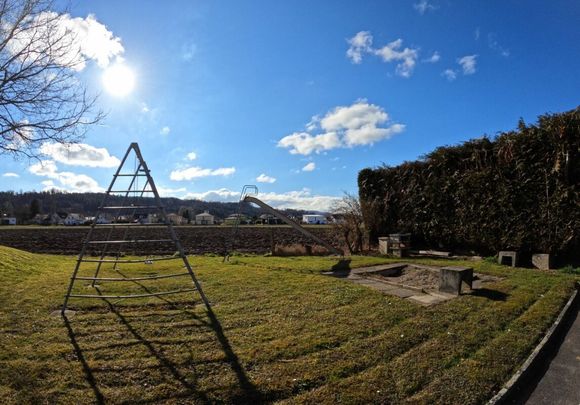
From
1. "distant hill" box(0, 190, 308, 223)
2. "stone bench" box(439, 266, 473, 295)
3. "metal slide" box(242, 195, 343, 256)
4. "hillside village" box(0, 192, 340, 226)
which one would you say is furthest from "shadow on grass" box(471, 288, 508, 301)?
"distant hill" box(0, 190, 308, 223)

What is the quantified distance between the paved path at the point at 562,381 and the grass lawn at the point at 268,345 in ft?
0.94

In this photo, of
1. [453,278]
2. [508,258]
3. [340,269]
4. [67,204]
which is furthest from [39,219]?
[453,278]

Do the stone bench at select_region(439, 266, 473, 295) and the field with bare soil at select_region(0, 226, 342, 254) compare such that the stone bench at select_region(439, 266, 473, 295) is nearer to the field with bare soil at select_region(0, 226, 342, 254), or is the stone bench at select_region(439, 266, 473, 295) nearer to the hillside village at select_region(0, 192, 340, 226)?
the field with bare soil at select_region(0, 226, 342, 254)

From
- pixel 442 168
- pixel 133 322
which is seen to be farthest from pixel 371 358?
pixel 442 168

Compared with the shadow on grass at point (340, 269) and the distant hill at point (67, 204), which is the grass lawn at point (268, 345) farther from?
the distant hill at point (67, 204)

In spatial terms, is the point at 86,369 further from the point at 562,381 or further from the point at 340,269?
the point at 340,269

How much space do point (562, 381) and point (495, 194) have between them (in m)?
9.19

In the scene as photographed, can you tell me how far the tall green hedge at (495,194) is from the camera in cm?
1030

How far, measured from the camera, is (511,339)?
4.66 m

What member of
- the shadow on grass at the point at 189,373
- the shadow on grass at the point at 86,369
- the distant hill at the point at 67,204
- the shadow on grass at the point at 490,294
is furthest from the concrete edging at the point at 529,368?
the distant hill at the point at 67,204

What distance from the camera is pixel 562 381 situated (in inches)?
151

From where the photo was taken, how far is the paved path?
3.46 meters

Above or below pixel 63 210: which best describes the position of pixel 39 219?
below

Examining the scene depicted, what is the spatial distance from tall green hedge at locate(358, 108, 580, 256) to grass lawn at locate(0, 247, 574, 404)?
13.1ft
